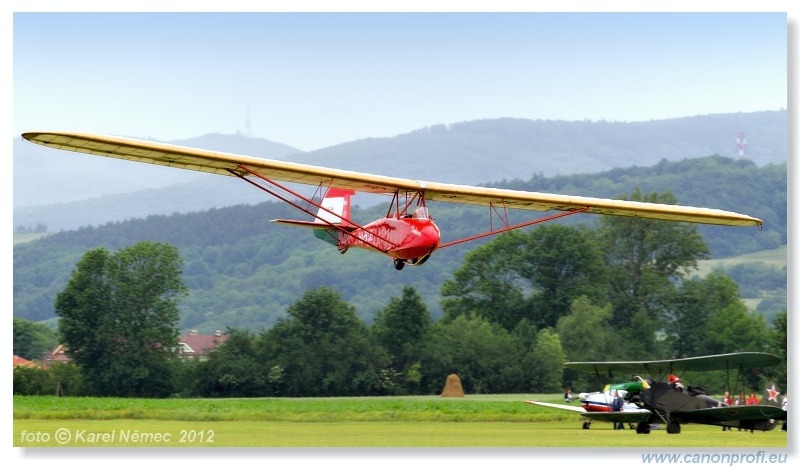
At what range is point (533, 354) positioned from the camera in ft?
107

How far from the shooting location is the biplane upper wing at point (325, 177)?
1641 cm

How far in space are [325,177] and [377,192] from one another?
3.29ft

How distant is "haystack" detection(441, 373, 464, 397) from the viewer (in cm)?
2894

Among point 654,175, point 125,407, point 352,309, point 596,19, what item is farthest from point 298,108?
point 654,175

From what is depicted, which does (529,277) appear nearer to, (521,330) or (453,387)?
(521,330)

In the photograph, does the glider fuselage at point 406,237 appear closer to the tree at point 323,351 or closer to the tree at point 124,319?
the tree at point 323,351

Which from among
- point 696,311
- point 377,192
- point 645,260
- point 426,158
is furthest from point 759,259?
point 426,158

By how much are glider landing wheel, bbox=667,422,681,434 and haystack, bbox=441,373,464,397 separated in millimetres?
7204

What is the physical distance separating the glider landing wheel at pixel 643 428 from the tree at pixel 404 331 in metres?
8.75

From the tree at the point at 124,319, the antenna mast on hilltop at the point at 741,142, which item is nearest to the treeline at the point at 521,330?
the tree at the point at 124,319

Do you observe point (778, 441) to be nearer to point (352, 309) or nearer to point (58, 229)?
point (352, 309)

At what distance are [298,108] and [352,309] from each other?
33.4 ft

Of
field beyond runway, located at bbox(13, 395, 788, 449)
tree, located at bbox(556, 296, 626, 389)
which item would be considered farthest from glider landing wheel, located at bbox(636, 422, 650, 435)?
tree, located at bbox(556, 296, 626, 389)

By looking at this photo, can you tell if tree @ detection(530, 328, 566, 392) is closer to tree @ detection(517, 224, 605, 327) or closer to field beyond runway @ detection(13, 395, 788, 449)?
field beyond runway @ detection(13, 395, 788, 449)
